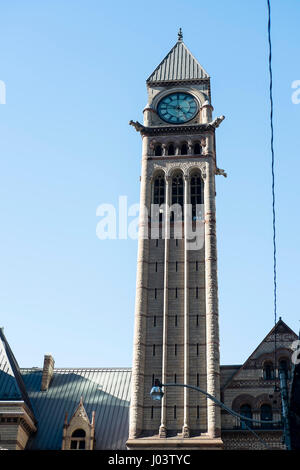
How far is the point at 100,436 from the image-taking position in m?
52.1

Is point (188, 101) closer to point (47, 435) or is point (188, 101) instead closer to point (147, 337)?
point (147, 337)

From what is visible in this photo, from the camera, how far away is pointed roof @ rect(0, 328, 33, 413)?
2030 inches

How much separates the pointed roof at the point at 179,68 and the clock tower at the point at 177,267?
9cm

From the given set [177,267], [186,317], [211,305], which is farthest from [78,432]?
[177,267]

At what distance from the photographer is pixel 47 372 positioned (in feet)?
193

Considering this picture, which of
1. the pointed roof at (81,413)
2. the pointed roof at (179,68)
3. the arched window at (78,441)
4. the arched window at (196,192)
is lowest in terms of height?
the arched window at (78,441)

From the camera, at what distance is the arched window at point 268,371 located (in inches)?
1951

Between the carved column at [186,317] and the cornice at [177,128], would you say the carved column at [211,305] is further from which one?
the cornice at [177,128]

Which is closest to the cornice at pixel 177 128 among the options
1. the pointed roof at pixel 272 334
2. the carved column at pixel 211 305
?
the carved column at pixel 211 305

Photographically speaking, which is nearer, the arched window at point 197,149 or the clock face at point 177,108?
the arched window at point 197,149

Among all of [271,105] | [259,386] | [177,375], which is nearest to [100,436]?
[177,375]

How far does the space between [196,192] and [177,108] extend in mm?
8986

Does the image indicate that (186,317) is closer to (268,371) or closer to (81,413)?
(268,371)

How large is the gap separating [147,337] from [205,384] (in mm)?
5535
